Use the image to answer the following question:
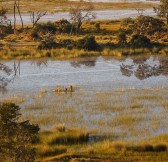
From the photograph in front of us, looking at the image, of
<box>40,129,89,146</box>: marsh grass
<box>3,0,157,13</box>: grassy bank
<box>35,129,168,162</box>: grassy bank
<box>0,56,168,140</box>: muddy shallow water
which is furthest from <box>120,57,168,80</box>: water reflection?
<box>3,0,157,13</box>: grassy bank

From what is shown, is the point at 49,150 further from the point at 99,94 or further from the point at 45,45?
the point at 45,45

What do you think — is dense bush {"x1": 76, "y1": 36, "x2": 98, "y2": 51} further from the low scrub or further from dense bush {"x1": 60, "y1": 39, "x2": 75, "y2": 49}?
the low scrub

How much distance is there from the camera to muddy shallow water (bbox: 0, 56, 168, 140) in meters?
27.5

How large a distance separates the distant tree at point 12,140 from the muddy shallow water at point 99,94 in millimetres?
7289

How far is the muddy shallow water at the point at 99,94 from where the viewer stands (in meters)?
27.5

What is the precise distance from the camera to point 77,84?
1481 inches

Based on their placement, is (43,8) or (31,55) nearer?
(31,55)

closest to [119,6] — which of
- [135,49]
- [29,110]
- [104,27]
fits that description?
[104,27]

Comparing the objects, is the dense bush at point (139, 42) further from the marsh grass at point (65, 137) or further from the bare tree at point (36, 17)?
the marsh grass at point (65, 137)

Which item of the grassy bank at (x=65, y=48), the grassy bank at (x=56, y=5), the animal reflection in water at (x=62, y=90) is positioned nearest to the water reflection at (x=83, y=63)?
the grassy bank at (x=65, y=48)

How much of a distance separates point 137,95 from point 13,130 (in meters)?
16.2

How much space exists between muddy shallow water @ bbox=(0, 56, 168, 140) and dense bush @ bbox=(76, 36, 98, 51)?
2549mm

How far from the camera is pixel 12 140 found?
727 inches

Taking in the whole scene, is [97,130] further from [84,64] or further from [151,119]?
[84,64]
